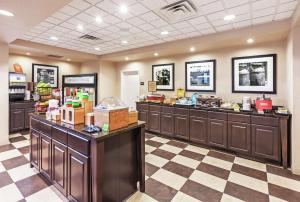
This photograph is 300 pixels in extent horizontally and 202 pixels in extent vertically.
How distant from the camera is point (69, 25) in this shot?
132 inches

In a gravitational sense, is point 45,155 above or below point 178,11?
below

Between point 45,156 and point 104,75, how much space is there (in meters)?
4.52

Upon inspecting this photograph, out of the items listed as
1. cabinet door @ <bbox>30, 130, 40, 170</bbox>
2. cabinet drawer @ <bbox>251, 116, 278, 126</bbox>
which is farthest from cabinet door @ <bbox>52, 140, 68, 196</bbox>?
cabinet drawer @ <bbox>251, 116, 278, 126</bbox>

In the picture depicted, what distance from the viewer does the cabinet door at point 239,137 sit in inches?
135

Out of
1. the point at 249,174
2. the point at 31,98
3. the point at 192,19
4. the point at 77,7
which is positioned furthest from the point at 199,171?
the point at 31,98

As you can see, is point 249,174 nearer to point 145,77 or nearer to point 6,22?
point 145,77

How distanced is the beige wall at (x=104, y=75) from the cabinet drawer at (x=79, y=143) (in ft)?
15.0

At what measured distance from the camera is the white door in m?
6.51

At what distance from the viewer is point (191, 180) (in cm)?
262

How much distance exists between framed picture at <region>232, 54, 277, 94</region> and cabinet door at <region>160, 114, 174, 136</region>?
1754 mm

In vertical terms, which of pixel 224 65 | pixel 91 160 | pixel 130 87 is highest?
pixel 224 65

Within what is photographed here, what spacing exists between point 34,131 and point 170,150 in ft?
8.81

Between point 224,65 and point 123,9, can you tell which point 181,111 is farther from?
point 123,9

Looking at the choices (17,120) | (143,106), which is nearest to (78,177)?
(143,106)
